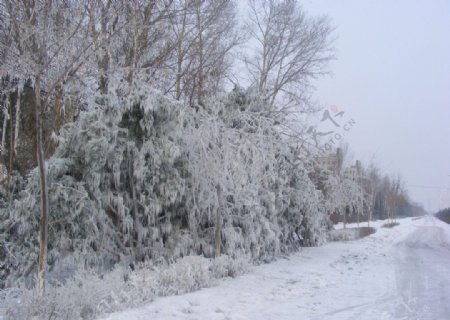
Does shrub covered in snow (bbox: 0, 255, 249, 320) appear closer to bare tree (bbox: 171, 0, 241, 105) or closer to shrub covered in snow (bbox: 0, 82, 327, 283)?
shrub covered in snow (bbox: 0, 82, 327, 283)

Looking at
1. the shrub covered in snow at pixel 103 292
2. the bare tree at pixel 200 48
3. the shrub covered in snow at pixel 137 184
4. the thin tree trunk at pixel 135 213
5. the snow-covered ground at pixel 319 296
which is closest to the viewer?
the shrub covered in snow at pixel 103 292

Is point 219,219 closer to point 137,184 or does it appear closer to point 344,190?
point 137,184

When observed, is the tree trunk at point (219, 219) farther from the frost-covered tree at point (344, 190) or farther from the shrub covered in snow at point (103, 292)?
the frost-covered tree at point (344, 190)

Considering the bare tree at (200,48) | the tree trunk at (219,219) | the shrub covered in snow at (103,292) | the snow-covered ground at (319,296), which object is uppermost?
the bare tree at (200,48)

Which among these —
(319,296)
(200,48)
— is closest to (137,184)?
(319,296)

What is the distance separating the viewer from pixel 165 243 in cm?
988

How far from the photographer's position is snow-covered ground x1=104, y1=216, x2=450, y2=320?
6152 millimetres

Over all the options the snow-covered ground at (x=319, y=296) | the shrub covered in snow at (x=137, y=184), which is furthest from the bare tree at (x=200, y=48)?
the snow-covered ground at (x=319, y=296)

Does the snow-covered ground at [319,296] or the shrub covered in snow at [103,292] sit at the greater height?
the shrub covered in snow at [103,292]

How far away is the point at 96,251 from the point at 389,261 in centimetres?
849

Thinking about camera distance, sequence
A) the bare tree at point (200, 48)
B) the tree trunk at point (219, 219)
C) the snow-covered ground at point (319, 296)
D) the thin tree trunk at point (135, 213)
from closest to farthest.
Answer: the snow-covered ground at point (319, 296), the thin tree trunk at point (135, 213), the tree trunk at point (219, 219), the bare tree at point (200, 48)

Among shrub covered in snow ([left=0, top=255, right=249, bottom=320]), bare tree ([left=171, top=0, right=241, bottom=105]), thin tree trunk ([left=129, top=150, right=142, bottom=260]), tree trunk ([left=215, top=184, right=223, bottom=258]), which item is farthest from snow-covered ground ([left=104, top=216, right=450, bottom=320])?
bare tree ([left=171, top=0, right=241, bottom=105])

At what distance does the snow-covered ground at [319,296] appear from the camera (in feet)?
20.2

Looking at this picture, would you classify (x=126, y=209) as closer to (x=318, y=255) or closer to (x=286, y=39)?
(x=318, y=255)
